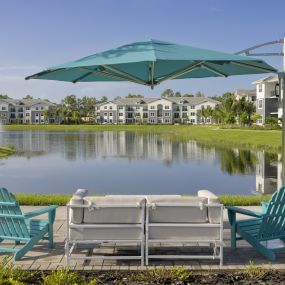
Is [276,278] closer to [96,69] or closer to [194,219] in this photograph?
Result: [194,219]

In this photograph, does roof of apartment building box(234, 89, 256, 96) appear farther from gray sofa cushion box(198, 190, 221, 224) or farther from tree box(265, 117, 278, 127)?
gray sofa cushion box(198, 190, 221, 224)

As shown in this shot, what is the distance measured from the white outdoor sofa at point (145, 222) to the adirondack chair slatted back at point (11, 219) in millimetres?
586

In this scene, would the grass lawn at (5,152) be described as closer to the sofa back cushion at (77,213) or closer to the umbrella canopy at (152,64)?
the umbrella canopy at (152,64)

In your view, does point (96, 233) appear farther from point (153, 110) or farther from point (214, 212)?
point (153, 110)

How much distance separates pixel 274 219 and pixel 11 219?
297 cm

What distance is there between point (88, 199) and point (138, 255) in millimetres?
937

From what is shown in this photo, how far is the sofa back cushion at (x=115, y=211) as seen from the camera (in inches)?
179

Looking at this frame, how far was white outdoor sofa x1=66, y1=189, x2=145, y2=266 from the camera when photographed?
4.56 metres

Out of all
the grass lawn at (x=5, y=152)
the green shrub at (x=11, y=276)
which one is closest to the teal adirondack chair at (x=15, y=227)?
the green shrub at (x=11, y=276)

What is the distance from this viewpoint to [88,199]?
4.61m

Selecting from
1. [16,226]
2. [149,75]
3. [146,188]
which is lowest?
[146,188]

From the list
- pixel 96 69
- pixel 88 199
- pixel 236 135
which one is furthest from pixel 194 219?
pixel 236 135

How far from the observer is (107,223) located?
4.63 m

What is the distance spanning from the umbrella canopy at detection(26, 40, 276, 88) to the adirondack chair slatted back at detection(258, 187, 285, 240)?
5.25ft
